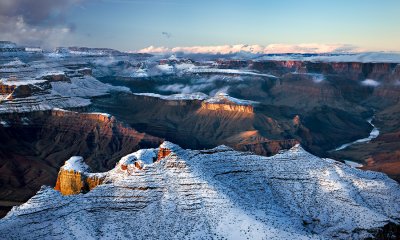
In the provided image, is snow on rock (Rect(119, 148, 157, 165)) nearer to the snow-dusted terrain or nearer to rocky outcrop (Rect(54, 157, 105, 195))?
rocky outcrop (Rect(54, 157, 105, 195))

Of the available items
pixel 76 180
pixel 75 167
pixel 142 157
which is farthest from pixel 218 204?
pixel 75 167

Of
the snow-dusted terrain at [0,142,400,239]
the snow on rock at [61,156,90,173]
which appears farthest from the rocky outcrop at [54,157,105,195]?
the snow-dusted terrain at [0,142,400,239]

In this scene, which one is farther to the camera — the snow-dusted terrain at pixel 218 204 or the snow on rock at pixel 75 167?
the snow on rock at pixel 75 167

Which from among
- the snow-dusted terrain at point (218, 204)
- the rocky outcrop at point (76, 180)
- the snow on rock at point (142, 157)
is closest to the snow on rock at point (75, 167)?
the rocky outcrop at point (76, 180)

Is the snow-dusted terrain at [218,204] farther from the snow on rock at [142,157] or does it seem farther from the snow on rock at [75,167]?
the snow on rock at [75,167]

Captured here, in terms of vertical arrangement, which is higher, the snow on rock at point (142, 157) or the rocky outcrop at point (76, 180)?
the snow on rock at point (142, 157)

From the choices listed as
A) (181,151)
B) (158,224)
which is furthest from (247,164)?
(158,224)

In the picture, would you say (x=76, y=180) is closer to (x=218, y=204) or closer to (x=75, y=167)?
(x=75, y=167)

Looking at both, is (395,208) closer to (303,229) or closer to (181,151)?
(303,229)
